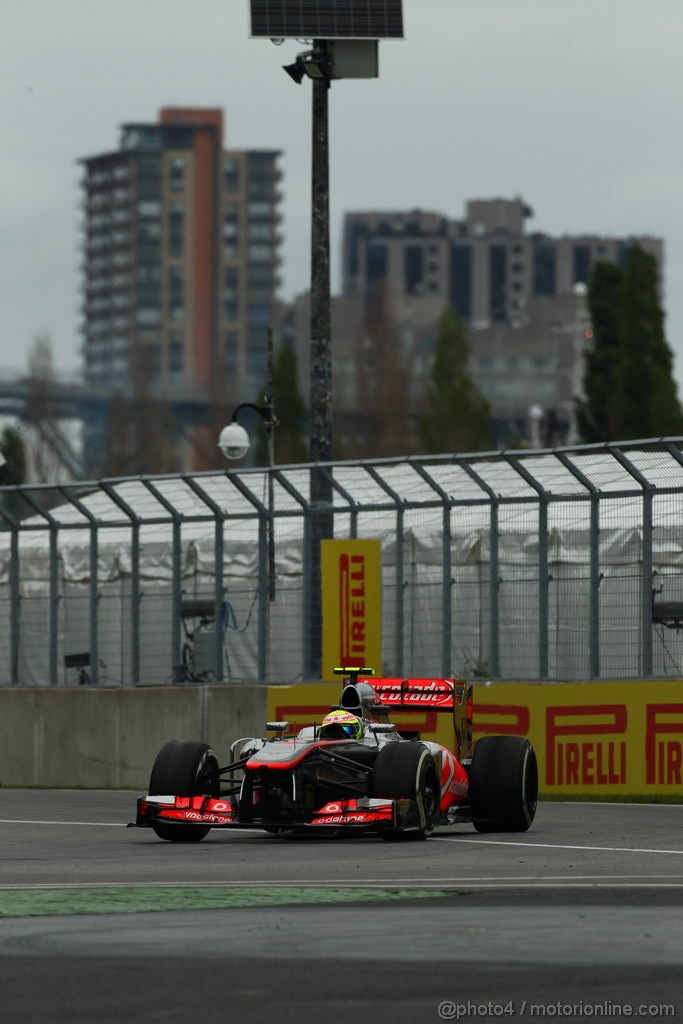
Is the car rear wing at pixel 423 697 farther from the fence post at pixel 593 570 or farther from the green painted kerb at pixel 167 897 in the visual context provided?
the green painted kerb at pixel 167 897

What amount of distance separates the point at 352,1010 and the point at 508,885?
14.6 ft

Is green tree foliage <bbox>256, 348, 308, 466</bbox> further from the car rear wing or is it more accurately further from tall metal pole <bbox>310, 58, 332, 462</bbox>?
the car rear wing

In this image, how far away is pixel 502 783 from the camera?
53.2ft

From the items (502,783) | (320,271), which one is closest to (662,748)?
(502,783)

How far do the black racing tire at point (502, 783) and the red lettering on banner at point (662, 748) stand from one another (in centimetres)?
444

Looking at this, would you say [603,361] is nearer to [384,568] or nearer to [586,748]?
[384,568]

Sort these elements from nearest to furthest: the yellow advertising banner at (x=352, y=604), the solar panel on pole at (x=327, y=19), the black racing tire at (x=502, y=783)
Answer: the black racing tire at (x=502, y=783) → the yellow advertising banner at (x=352, y=604) → the solar panel on pole at (x=327, y=19)

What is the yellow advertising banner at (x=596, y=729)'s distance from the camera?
20656 millimetres

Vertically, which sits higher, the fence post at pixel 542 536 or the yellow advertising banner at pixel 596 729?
the fence post at pixel 542 536

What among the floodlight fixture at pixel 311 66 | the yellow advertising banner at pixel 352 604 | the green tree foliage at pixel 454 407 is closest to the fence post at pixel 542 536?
the yellow advertising banner at pixel 352 604

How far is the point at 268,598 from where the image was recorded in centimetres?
2427

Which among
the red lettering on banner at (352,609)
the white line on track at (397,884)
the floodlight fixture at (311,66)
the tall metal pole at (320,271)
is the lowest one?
the white line on track at (397,884)

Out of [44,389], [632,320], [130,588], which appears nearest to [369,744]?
[130,588]

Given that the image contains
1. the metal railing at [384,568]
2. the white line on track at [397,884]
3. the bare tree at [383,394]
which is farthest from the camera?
the bare tree at [383,394]
